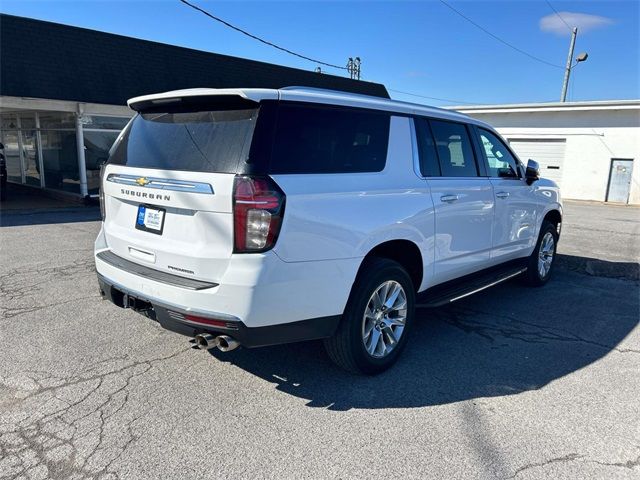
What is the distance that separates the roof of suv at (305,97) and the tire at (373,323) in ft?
3.96

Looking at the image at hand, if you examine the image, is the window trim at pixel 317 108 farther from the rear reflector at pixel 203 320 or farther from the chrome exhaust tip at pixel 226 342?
the chrome exhaust tip at pixel 226 342

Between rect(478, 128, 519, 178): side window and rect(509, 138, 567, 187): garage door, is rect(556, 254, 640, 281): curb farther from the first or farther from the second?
rect(509, 138, 567, 187): garage door

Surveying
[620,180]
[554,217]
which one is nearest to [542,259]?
[554,217]

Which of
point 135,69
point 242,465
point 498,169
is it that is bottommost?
point 242,465

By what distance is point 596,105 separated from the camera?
2194cm

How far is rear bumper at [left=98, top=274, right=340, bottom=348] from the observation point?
2980 millimetres

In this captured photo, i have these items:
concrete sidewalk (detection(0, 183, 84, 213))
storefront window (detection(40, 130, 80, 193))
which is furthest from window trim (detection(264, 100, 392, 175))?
storefront window (detection(40, 130, 80, 193))

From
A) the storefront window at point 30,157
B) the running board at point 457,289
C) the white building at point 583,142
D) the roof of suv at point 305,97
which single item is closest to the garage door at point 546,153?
the white building at point 583,142

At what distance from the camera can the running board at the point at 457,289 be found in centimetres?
434

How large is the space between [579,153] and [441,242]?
72.7 ft

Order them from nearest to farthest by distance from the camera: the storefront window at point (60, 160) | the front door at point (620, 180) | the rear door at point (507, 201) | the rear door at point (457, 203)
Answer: the rear door at point (457, 203), the rear door at point (507, 201), the storefront window at point (60, 160), the front door at point (620, 180)

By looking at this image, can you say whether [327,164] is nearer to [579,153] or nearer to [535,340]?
[535,340]

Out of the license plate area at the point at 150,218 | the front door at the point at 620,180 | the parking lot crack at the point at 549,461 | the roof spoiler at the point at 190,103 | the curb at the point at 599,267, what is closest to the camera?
the parking lot crack at the point at 549,461

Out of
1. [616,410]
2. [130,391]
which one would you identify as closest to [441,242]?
[616,410]
